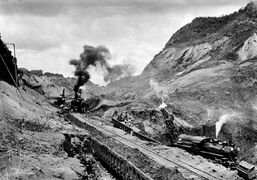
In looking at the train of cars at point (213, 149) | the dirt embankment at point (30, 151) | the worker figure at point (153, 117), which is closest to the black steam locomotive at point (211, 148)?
the train of cars at point (213, 149)

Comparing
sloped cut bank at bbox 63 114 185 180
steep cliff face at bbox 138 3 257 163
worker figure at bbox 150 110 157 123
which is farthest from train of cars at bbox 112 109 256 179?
worker figure at bbox 150 110 157 123

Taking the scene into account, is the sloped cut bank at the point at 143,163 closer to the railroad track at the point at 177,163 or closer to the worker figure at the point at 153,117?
the railroad track at the point at 177,163

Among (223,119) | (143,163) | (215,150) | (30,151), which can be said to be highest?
(223,119)

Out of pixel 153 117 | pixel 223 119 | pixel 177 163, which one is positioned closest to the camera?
pixel 177 163

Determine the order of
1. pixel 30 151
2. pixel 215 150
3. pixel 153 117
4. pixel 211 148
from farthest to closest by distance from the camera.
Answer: pixel 153 117, pixel 211 148, pixel 215 150, pixel 30 151

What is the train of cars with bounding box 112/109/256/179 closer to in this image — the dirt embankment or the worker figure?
the dirt embankment

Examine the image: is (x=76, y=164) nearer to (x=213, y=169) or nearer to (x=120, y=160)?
(x=120, y=160)

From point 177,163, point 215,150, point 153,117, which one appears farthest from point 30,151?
point 153,117

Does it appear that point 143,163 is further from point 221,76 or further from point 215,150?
point 221,76
